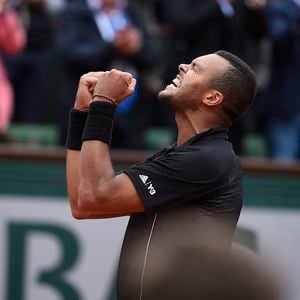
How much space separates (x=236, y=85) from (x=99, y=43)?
4209 millimetres

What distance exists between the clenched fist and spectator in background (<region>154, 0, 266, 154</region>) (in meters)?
3.98

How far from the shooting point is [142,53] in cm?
838

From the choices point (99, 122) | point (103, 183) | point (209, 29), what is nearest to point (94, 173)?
point (103, 183)

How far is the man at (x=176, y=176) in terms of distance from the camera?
3.80 m

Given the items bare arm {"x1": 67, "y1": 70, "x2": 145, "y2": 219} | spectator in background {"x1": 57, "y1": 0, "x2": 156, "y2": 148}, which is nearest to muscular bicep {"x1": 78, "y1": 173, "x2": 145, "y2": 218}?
bare arm {"x1": 67, "y1": 70, "x2": 145, "y2": 219}

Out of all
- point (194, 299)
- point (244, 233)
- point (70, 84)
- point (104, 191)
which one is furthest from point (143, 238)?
point (70, 84)

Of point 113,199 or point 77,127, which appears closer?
point 113,199

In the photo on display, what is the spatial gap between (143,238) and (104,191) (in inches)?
10.2

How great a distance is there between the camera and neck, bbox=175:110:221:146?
4051mm

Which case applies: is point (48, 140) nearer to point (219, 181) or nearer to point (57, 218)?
point (57, 218)

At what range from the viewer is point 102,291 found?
6789mm

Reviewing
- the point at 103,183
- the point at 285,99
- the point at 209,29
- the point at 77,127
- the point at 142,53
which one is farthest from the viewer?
the point at 285,99

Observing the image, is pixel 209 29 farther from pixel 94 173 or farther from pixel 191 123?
pixel 94 173

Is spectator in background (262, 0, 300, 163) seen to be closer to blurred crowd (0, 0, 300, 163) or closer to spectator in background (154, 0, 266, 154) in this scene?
blurred crowd (0, 0, 300, 163)
